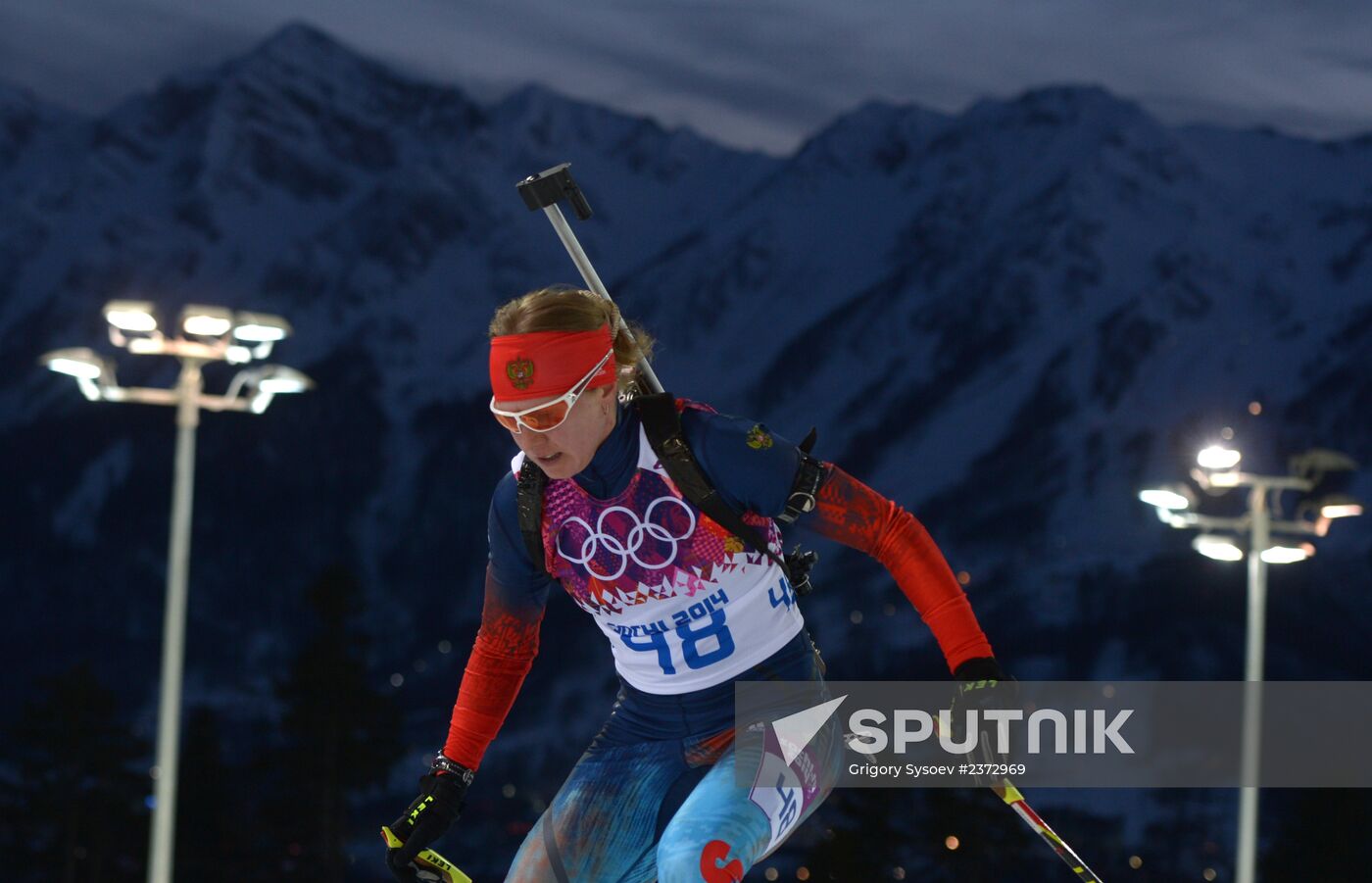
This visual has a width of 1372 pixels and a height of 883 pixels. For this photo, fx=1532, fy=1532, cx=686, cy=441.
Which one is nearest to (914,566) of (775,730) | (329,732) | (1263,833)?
(775,730)

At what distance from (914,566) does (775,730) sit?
630mm

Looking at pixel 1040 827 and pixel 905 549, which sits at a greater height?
pixel 905 549

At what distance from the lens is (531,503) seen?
457 cm

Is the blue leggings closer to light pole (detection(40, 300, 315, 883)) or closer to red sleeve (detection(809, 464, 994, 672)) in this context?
red sleeve (detection(809, 464, 994, 672))

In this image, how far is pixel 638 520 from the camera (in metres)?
4.48

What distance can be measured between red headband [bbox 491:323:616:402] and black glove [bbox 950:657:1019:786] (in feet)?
4.41

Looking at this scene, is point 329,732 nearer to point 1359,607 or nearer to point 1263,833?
point 1263,833

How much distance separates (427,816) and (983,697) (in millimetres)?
1724

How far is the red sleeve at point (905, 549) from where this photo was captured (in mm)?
4449

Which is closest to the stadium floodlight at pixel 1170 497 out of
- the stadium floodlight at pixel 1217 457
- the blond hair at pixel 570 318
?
the stadium floodlight at pixel 1217 457

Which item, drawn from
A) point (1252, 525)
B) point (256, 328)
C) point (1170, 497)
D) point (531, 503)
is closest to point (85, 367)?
point (256, 328)

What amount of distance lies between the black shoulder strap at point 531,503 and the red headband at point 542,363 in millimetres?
324

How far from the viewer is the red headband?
4305 mm

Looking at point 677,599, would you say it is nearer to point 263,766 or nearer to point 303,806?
point 263,766
